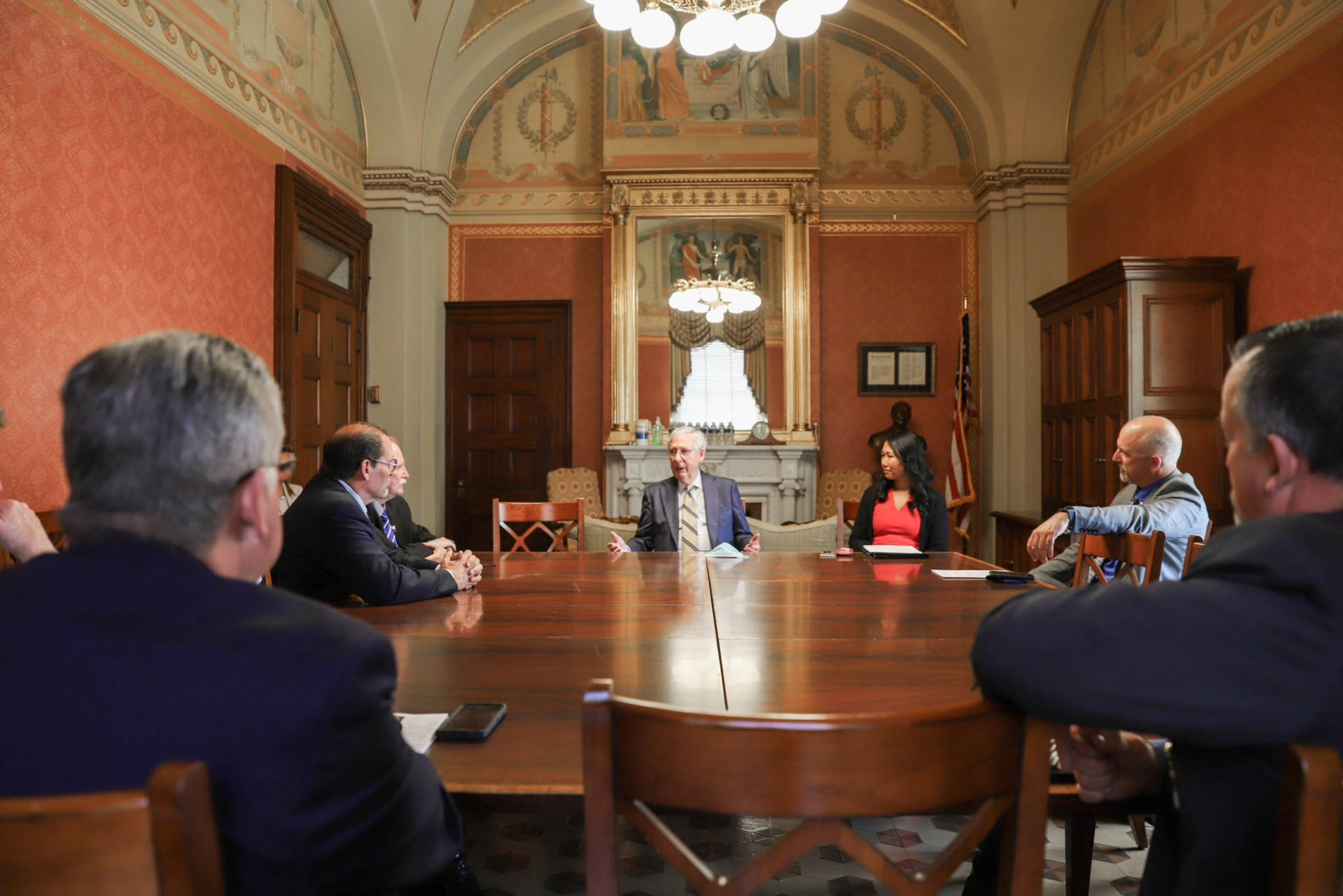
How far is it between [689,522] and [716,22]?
2382 mm

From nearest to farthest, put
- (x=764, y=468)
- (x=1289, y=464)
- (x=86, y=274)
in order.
Answer: (x=1289, y=464), (x=86, y=274), (x=764, y=468)

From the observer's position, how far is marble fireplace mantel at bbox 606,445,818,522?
7.70 metres

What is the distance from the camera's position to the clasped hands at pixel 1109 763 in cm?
112

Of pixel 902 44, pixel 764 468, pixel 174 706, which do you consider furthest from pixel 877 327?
pixel 174 706

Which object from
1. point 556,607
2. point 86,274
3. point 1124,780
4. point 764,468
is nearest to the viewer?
point 1124,780

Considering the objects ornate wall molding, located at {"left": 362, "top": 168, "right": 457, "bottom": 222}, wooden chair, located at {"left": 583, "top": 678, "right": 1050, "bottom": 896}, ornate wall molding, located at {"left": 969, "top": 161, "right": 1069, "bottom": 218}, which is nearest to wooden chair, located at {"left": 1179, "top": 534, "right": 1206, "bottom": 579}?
wooden chair, located at {"left": 583, "top": 678, "right": 1050, "bottom": 896}

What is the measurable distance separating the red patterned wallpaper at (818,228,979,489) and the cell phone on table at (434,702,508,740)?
22.4 ft

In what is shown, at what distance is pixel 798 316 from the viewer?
25.7 ft

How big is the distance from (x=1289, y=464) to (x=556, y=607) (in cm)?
184

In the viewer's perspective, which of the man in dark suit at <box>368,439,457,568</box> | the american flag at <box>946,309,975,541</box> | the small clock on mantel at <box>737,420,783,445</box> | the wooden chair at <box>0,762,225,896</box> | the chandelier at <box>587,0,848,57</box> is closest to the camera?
the wooden chair at <box>0,762,225,896</box>

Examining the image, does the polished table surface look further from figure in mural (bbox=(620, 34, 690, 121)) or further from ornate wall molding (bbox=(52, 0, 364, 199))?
figure in mural (bbox=(620, 34, 690, 121))

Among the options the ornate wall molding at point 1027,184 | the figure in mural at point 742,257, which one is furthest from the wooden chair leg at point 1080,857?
the figure in mural at point 742,257

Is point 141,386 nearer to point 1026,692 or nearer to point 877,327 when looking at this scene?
point 1026,692

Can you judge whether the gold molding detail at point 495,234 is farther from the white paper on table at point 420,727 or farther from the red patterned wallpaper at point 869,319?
the white paper on table at point 420,727
